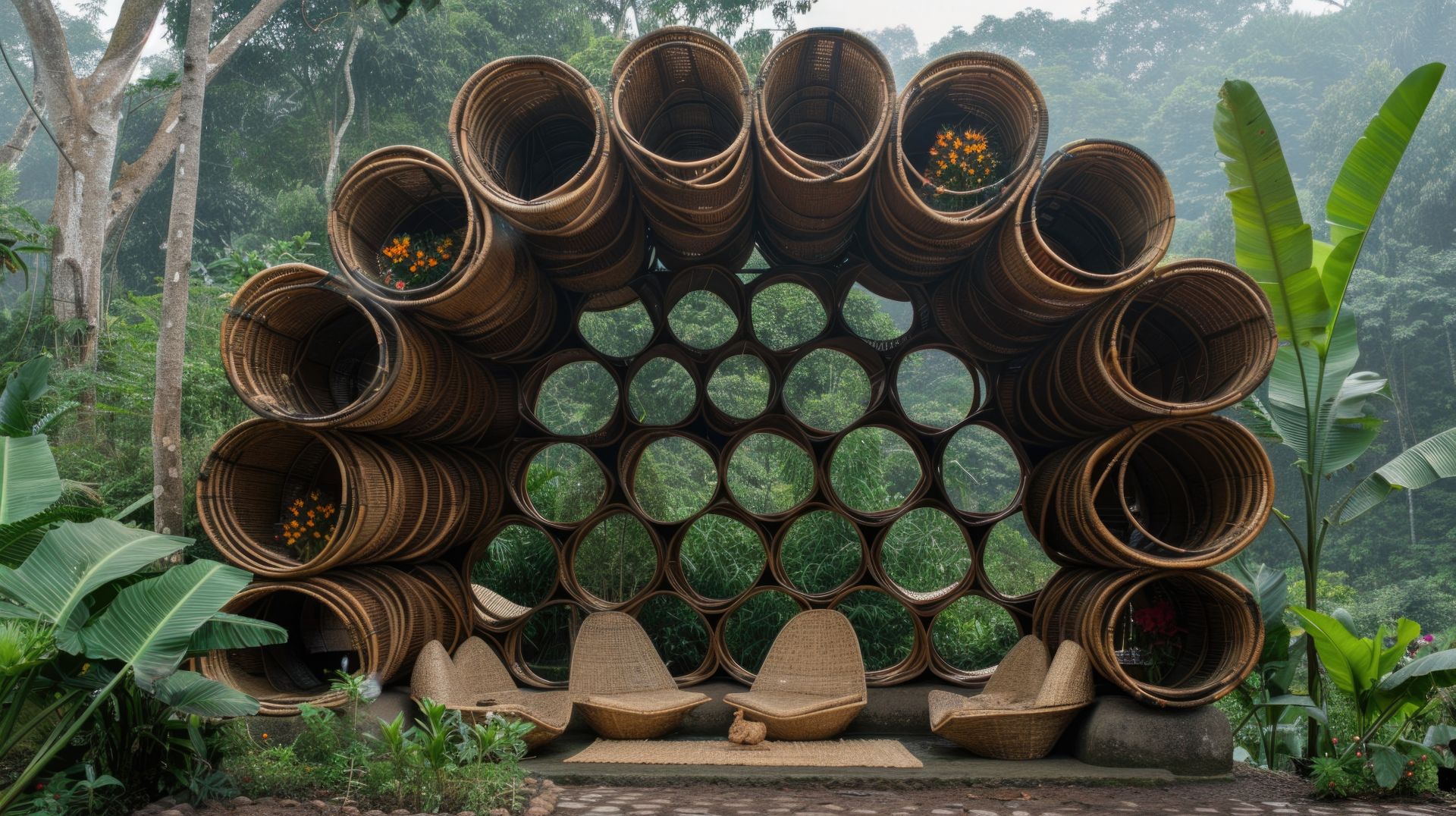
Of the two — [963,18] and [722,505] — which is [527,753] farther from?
[963,18]

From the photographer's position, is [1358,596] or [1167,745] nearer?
[1167,745]

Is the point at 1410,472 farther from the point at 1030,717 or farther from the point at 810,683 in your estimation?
the point at 810,683

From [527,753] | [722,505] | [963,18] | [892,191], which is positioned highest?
[963,18]

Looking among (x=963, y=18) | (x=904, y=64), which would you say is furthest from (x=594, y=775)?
(x=963, y=18)

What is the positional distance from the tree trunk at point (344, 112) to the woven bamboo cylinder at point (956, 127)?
9807mm

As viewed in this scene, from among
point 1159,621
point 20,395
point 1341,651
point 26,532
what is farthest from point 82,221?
point 1341,651

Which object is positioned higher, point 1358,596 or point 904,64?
point 904,64

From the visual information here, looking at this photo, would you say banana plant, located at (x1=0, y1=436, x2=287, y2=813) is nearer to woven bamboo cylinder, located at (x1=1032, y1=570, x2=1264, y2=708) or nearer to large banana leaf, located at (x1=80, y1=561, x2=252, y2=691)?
large banana leaf, located at (x1=80, y1=561, x2=252, y2=691)

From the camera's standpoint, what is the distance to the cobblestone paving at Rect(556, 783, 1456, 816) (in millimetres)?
3467

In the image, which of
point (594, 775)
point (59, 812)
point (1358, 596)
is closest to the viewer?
point (59, 812)

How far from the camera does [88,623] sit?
3.06 metres

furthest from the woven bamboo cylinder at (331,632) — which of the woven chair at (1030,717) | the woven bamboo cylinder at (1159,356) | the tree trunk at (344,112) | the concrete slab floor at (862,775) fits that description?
the tree trunk at (344,112)

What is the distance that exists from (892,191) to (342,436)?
9.28 ft

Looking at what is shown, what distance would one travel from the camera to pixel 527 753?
4395 mm
